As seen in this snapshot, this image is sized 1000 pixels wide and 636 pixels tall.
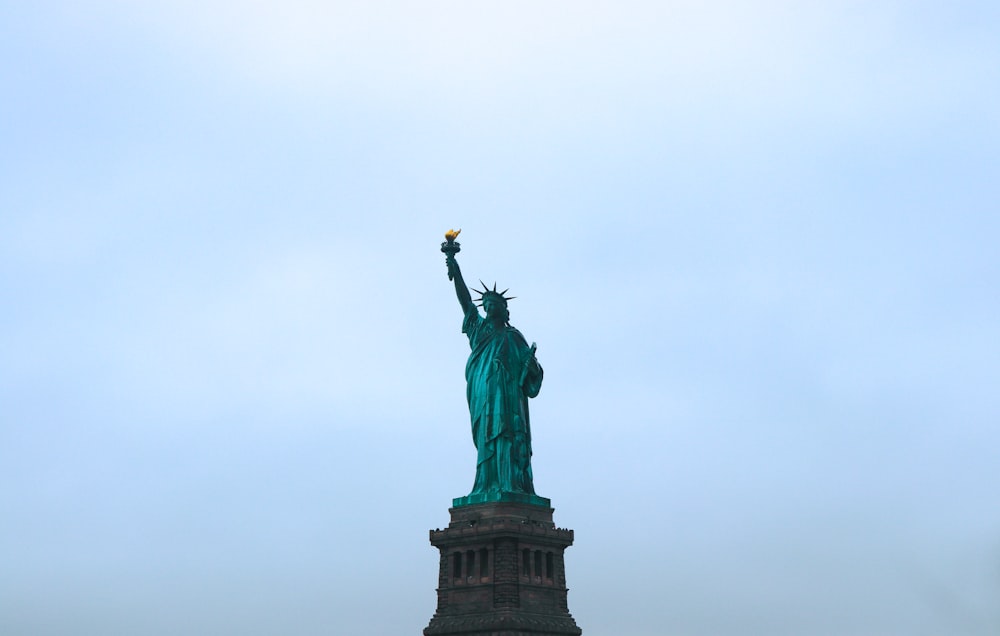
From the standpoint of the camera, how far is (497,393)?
5938 centimetres

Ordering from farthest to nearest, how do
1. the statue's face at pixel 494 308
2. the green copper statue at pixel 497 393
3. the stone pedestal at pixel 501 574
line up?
1. the statue's face at pixel 494 308
2. the green copper statue at pixel 497 393
3. the stone pedestal at pixel 501 574

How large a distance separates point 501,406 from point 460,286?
5876 millimetres

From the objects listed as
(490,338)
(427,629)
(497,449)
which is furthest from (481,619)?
(490,338)

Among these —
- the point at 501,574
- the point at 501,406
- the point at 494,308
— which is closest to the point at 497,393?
the point at 501,406

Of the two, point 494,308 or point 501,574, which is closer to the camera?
point 501,574

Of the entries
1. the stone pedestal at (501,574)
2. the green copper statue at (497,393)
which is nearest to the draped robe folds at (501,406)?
the green copper statue at (497,393)

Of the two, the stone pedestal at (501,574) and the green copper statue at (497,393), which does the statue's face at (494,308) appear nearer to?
the green copper statue at (497,393)

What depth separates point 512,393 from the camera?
196 ft

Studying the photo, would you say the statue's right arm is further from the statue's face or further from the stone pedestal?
the stone pedestal

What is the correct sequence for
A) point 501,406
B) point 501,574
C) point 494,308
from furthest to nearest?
1. point 494,308
2. point 501,406
3. point 501,574

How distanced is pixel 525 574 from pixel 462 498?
4.17 metres

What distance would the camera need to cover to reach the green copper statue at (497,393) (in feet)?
193

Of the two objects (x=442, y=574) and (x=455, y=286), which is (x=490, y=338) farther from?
(x=442, y=574)

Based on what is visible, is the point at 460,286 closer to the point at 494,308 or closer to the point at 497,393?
the point at 494,308
